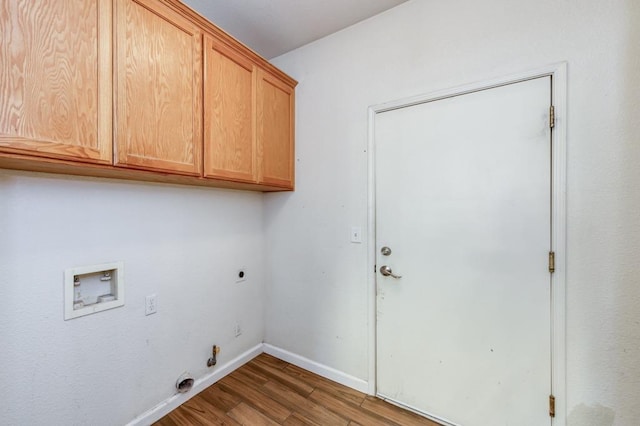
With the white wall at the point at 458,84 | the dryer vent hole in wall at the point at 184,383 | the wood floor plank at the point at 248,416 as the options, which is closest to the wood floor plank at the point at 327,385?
the white wall at the point at 458,84

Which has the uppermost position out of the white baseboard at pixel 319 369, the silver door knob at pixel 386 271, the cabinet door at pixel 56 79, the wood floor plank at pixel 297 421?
the cabinet door at pixel 56 79

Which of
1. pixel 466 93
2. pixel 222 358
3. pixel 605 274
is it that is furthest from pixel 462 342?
pixel 222 358

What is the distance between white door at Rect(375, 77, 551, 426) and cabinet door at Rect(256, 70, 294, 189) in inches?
29.7

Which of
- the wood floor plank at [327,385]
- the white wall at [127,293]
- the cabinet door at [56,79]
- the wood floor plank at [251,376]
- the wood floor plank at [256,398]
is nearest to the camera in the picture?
the cabinet door at [56,79]

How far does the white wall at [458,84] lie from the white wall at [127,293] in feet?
1.83

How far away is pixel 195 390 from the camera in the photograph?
70.2 inches

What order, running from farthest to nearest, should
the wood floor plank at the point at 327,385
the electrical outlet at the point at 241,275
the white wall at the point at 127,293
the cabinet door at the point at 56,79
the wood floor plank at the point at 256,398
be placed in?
the electrical outlet at the point at 241,275 → the wood floor plank at the point at 327,385 → the wood floor plank at the point at 256,398 → the white wall at the point at 127,293 → the cabinet door at the point at 56,79

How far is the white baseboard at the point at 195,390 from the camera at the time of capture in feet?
5.00

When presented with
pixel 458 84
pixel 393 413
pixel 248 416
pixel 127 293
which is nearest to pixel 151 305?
pixel 127 293

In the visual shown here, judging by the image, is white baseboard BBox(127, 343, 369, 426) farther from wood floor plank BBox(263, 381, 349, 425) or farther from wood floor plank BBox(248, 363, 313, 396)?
wood floor plank BBox(263, 381, 349, 425)

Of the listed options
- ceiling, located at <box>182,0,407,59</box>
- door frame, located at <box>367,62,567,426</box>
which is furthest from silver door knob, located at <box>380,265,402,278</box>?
ceiling, located at <box>182,0,407,59</box>

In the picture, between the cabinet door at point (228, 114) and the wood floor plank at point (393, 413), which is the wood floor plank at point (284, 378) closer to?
the wood floor plank at point (393, 413)

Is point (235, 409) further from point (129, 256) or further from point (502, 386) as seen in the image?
point (502, 386)

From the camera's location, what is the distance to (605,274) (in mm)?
1170
